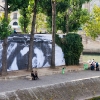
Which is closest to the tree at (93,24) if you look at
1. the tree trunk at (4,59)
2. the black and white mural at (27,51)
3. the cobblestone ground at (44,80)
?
the black and white mural at (27,51)

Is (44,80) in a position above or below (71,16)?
below

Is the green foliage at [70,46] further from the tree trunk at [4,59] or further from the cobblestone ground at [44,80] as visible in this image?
the tree trunk at [4,59]

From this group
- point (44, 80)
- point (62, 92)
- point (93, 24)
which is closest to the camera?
point (62, 92)

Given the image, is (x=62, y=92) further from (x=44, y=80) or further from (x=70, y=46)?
(x=70, y=46)

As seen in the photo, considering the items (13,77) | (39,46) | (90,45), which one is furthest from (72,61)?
(90,45)

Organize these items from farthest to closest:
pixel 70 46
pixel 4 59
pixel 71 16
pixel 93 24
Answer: pixel 93 24 < pixel 71 16 < pixel 70 46 < pixel 4 59

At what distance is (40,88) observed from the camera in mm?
21828

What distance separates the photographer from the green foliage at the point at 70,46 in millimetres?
32344

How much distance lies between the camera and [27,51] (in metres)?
29.6

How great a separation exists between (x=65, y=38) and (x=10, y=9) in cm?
855

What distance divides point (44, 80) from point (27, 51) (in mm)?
5224

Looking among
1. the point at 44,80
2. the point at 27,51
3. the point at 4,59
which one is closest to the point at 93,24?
the point at 27,51

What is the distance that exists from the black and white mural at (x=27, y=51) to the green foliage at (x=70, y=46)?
0.53 meters

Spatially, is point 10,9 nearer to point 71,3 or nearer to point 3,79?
point 3,79
